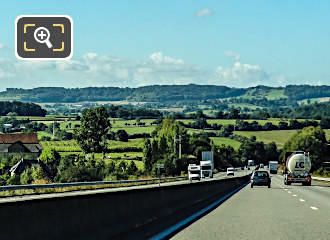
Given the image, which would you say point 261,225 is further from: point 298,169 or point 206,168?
point 206,168

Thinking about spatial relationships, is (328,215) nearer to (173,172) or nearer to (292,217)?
(292,217)

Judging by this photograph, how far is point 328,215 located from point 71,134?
16922cm

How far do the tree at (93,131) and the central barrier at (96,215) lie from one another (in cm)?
14611

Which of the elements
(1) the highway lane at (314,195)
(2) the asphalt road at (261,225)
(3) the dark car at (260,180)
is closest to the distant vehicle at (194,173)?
(3) the dark car at (260,180)

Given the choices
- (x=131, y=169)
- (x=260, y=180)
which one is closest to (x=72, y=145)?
(x=131, y=169)

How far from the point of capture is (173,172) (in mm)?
121312

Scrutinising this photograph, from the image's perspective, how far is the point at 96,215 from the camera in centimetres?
1055

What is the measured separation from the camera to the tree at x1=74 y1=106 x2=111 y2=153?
165 meters

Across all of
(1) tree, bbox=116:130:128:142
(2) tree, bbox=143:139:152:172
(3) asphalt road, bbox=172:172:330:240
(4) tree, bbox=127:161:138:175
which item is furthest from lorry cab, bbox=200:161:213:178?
(3) asphalt road, bbox=172:172:330:240

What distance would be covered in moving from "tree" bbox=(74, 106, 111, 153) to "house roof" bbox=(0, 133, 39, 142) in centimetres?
1075

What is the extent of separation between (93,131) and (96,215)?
162m

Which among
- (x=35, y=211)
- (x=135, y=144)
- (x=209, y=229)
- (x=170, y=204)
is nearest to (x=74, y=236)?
(x=35, y=211)

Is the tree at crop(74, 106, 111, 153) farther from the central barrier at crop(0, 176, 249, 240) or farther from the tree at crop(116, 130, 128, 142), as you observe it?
the central barrier at crop(0, 176, 249, 240)

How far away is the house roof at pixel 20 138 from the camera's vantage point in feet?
558
